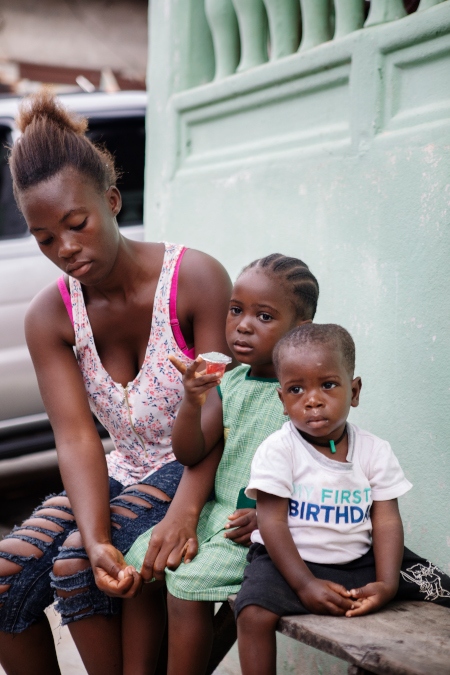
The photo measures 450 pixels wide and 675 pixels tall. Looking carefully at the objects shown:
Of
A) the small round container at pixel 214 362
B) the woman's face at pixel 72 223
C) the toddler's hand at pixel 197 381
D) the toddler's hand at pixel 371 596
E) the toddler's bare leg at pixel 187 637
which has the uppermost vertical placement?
the woman's face at pixel 72 223

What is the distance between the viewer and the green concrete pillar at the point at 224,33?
3.24m

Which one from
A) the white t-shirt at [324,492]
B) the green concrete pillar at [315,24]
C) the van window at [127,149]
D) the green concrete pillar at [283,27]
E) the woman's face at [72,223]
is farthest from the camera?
the van window at [127,149]

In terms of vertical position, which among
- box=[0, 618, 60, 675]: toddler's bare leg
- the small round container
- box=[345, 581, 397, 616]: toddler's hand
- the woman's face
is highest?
the woman's face

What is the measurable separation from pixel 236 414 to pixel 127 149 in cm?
333

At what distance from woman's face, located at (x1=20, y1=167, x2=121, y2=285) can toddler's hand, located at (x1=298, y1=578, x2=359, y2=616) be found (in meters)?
1.11

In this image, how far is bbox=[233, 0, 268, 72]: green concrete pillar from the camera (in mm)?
3100

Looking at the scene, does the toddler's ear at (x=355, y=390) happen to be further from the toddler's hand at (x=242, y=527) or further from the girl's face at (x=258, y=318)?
the toddler's hand at (x=242, y=527)

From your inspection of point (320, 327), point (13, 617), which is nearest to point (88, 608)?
point (13, 617)

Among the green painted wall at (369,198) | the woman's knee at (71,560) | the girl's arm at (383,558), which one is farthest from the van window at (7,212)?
the girl's arm at (383,558)

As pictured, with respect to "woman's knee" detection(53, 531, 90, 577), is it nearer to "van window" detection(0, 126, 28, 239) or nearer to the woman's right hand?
the woman's right hand

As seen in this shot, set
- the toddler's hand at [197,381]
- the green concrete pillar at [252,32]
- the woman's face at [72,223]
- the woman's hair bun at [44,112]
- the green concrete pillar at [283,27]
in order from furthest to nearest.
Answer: the green concrete pillar at [252,32], the green concrete pillar at [283,27], the woman's hair bun at [44,112], the woman's face at [72,223], the toddler's hand at [197,381]

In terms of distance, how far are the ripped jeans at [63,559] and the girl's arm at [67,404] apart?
0.08 meters

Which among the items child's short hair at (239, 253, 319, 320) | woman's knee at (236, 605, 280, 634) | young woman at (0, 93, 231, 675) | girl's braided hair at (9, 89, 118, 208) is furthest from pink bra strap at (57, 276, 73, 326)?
woman's knee at (236, 605, 280, 634)

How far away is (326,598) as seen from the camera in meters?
1.81
